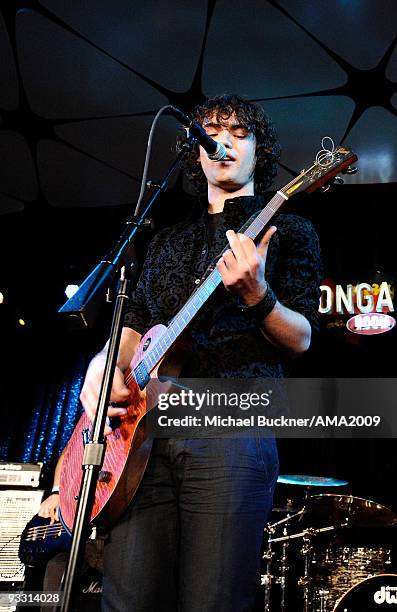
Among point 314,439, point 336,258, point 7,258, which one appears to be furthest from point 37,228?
point 314,439

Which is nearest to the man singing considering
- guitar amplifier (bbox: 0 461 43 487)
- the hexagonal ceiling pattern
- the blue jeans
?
the blue jeans

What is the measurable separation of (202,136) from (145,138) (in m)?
4.36

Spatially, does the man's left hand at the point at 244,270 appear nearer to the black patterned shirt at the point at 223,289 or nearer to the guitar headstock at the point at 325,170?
the black patterned shirt at the point at 223,289

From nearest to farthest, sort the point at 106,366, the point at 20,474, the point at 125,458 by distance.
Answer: the point at 106,366 < the point at 125,458 < the point at 20,474

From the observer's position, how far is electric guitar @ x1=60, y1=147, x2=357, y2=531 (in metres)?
1.73

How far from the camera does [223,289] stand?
1.84 meters

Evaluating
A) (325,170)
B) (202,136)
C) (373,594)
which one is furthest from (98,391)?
(373,594)

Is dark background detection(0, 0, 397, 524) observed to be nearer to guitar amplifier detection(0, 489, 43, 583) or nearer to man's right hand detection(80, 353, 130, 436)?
guitar amplifier detection(0, 489, 43, 583)

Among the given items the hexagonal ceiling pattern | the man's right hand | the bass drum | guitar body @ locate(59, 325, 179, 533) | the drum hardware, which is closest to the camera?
guitar body @ locate(59, 325, 179, 533)

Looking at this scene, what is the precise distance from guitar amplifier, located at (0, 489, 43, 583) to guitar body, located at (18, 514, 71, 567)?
0.32m

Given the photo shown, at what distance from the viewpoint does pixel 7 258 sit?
24.4 feet

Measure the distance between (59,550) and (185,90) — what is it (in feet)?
13.2

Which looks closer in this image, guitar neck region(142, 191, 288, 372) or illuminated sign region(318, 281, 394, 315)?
guitar neck region(142, 191, 288, 372)

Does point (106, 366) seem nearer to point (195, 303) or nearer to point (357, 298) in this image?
point (195, 303)
